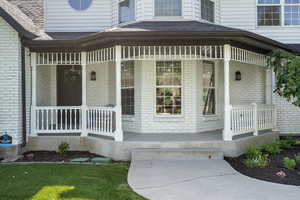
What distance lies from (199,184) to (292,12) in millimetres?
8989

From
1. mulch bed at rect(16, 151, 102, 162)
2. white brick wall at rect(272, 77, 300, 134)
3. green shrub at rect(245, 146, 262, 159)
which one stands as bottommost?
mulch bed at rect(16, 151, 102, 162)

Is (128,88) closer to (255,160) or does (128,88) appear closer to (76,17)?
(76,17)

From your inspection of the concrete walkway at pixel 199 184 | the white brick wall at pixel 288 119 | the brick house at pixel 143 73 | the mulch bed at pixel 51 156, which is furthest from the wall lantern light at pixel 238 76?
the mulch bed at pixel 51 156

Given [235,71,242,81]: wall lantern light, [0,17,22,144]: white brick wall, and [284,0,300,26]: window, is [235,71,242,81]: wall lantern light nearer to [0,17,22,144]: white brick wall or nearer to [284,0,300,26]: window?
[284,0,300,26]: window

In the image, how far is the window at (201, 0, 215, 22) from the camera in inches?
371

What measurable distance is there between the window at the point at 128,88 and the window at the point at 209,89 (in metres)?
2.47

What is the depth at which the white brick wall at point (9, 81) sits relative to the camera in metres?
7.31

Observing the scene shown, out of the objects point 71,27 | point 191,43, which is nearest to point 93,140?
point 191,43

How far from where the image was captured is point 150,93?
8539mm

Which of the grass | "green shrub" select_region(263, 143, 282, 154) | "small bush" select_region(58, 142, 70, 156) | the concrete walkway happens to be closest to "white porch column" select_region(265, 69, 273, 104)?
"green shrub" select_region(263, 143, 282, 154)

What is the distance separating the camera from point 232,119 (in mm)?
7277

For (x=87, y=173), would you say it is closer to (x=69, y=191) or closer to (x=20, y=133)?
(x=69, y=191)

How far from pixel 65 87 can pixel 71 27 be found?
7.62 feet

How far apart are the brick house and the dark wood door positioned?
0.12 ft
